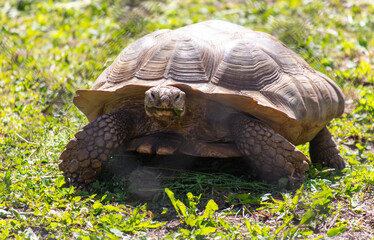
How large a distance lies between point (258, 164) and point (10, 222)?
5.23 feet

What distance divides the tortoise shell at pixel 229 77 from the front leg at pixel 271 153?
14cm

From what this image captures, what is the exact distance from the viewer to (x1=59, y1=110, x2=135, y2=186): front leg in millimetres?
3438

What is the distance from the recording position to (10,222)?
2770mm

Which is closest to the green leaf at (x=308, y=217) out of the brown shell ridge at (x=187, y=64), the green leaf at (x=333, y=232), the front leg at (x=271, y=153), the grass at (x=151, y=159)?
the grass at (x=151, y=159)

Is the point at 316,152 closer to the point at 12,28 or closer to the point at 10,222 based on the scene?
the point at 10,222

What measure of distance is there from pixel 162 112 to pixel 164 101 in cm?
12

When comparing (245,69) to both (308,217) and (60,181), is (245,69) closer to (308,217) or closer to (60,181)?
(308,217)

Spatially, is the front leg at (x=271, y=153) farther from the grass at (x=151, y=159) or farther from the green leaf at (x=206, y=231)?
the green leaf at (x=206, y=231)

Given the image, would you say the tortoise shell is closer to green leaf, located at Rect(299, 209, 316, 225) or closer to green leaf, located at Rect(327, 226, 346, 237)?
green leaf, located at Rect(299, 209, 316, 225)

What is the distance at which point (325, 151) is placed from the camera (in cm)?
403

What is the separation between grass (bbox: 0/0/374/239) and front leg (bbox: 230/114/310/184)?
0.33 feet

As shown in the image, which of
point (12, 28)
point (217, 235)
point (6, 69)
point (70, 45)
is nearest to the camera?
point (217, 235)

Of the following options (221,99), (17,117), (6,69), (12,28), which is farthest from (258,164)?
(12,28)

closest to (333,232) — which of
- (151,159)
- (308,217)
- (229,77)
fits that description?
(308,217)
